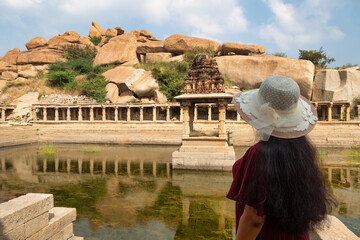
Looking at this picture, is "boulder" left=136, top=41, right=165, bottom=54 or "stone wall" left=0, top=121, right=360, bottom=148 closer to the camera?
"stone wall" left=0, top=121, right=360, bottom=148

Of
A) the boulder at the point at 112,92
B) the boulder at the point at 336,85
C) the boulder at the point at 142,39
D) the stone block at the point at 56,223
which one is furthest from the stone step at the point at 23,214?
the boulder at the point at 142,39

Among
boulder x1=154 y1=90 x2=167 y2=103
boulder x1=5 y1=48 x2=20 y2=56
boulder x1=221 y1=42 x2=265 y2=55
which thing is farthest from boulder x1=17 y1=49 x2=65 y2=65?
boulder x1=221 y1=42 x2=265 y2=55

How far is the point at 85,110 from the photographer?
29.2 metres

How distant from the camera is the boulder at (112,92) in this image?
29.6 m

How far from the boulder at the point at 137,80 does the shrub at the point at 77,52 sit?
13759mm

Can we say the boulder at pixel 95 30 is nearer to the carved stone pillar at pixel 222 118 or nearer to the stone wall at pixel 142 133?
the stone wall at pixel 142 133

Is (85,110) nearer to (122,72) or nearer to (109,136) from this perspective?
(122,72)

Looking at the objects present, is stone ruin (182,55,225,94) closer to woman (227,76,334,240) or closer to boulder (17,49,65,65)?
woman (227,76,334,240)

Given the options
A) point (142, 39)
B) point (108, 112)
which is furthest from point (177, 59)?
point (142, 39)

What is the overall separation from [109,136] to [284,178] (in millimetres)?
20787

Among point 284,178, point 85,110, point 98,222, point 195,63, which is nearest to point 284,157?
point 284,178

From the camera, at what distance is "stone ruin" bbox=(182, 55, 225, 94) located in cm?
1080

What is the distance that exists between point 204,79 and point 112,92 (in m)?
21.3

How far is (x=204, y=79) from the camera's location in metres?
10.9
